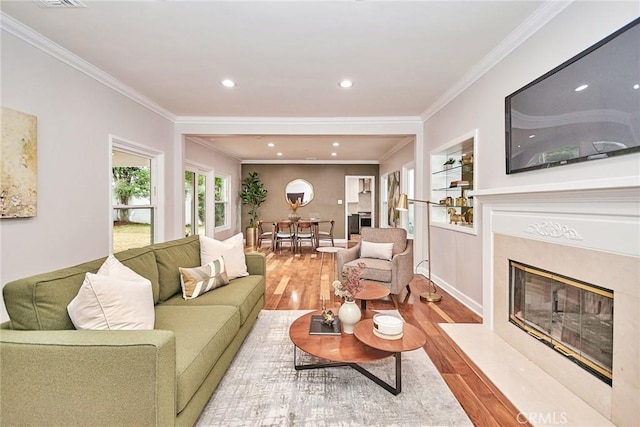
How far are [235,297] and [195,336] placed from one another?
0.69 metres

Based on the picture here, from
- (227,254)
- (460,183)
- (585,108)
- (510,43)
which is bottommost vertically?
(227,254)

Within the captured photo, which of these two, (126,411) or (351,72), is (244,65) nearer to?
(351,72)

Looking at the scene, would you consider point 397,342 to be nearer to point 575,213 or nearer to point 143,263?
point 575,213

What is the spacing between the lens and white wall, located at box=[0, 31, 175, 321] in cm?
224

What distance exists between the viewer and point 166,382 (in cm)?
121

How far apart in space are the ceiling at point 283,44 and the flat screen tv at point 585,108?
2.02 feet

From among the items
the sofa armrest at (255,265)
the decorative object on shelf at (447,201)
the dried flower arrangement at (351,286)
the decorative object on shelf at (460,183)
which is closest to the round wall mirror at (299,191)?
the decorative object on shelf at (447,201)

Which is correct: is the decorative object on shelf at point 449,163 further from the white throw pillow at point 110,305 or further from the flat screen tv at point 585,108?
the white throw pillow at point 110,305

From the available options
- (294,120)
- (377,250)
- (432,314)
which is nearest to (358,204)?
(294,120)

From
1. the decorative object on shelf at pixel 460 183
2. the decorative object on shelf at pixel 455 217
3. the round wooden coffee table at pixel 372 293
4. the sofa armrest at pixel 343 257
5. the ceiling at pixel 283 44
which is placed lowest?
the round wooden coffee table at pixel 372 293

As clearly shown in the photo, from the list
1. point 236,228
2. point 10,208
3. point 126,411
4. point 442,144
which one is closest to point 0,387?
point 126,411

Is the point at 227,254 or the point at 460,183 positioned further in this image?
the point at 460,183

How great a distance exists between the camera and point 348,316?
2.03 meters

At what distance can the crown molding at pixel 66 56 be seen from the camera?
221cm
